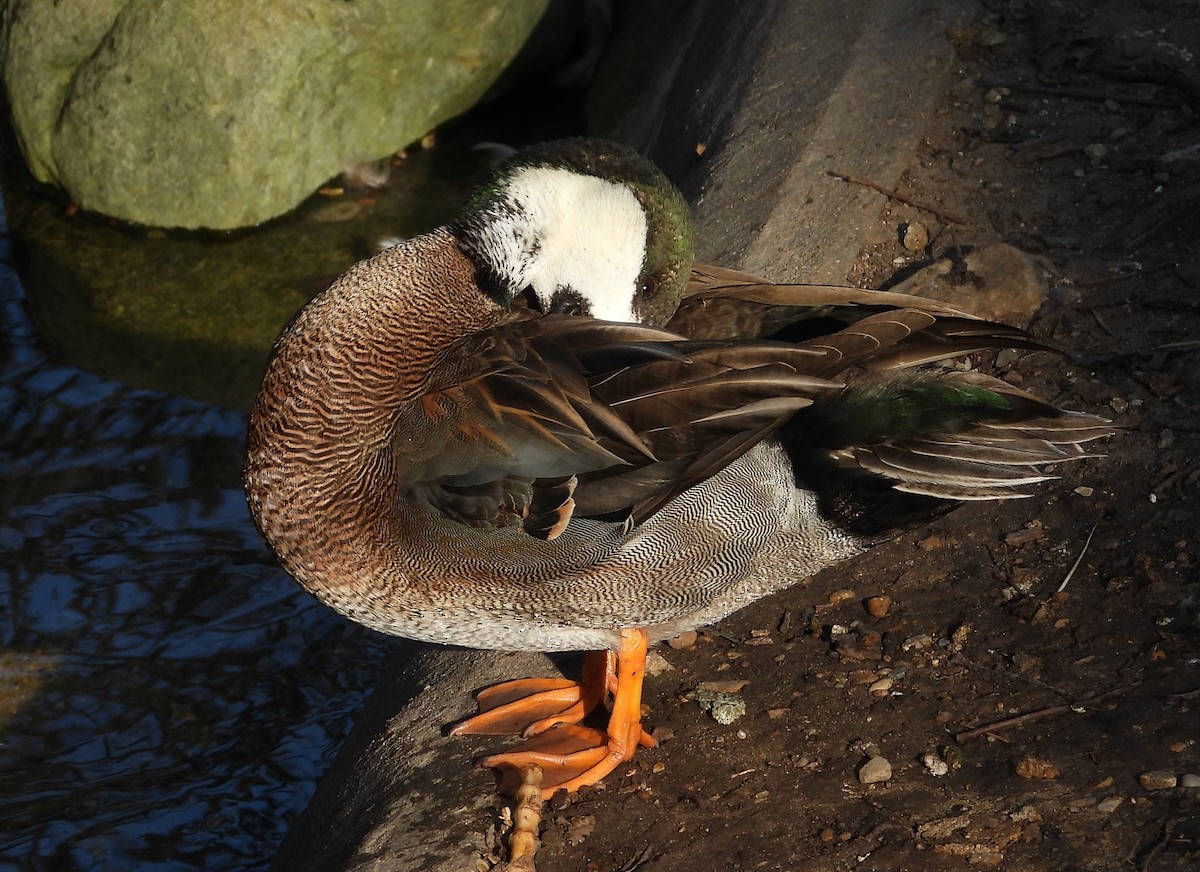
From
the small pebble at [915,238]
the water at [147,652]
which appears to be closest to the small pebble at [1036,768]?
the small pebble at [915,238]

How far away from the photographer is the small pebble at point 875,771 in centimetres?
276

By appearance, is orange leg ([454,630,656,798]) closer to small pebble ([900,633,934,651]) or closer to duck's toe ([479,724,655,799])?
duck's toe ([479,724,655,799])

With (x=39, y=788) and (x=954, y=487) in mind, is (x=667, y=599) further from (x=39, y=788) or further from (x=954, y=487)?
(x=39, y=788)

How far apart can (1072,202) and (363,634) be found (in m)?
2.68

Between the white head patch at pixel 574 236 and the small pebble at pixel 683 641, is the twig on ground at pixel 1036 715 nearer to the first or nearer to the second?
the small pebble at pixel 683 641

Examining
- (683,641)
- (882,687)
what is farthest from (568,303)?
(882,687)

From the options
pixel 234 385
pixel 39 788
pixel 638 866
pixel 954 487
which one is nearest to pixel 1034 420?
pixel 954 487

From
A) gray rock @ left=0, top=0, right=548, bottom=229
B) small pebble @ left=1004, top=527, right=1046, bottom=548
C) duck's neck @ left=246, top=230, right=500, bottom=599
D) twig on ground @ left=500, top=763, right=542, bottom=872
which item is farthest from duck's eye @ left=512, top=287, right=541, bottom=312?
gray rock @ left=0, top=0, right=548, bottom=229

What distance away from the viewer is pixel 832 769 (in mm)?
2826

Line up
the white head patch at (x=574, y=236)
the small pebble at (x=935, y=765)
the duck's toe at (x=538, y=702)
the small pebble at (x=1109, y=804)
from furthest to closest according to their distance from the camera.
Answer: the duck's toe at (x=538, y=702) < the white head patch at (x=574, y=236) < the small pebble at (x=935, y=765) < the small pebble at (x=1109, y=804)

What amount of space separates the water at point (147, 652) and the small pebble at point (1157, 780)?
2.32m

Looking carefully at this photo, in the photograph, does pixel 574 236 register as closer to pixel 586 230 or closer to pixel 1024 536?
pixel 586 230

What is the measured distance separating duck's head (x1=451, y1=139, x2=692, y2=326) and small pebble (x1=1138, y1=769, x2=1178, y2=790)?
4.52 ft

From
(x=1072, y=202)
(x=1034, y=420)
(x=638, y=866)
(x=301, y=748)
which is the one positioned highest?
(x=1072, y=202)
